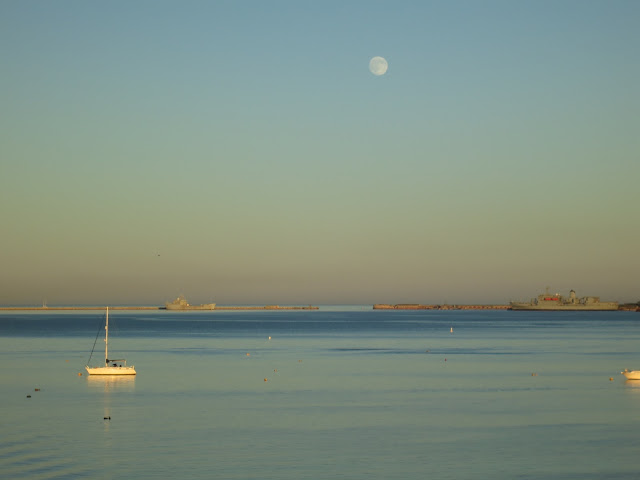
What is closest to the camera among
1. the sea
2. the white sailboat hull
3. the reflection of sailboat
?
the sea

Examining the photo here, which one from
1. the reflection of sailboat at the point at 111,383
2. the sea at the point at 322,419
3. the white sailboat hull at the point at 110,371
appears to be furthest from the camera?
the white sailboat hull at the point at 110,371

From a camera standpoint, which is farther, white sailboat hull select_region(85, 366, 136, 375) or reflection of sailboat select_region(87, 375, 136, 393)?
white sailboat hull select_region(85, 366, 136, 375)

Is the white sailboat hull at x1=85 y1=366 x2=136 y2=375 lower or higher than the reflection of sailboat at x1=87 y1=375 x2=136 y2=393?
higher

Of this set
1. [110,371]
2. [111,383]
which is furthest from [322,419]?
[110,371]

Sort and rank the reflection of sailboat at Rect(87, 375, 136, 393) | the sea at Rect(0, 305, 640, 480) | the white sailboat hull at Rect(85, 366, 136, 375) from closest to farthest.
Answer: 1. the sea at Rect(0, 305, 640, 480)
2. the reflection of sailboat at Rect(87, 375, 136, 393)
3. the white sailboat hull at Rect(85, 366, 136, 375)

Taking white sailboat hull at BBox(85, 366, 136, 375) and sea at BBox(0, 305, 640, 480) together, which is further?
white sailboat hull at BBox(85, 366, 136, 375)

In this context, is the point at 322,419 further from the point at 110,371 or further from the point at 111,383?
the point at 110,371

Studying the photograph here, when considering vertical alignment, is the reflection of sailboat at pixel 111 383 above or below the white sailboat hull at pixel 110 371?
below

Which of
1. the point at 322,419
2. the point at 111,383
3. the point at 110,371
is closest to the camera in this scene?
the point at 322,419

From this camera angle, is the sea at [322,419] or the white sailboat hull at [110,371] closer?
the sea at [322,419]

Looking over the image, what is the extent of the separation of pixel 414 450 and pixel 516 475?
7598 mm

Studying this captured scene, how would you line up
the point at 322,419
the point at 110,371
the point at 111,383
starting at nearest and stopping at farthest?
the point at 322,419
the point at 111,383
the point at 110,371

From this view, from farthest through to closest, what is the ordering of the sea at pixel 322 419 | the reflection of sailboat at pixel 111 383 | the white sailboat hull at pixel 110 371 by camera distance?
1. the white sailboat hull at pixel 110 371
2. the reflection of sailboat at pixel 111 383
3. the sea at pixel 322 419

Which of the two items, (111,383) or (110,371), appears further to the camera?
(110,371)
